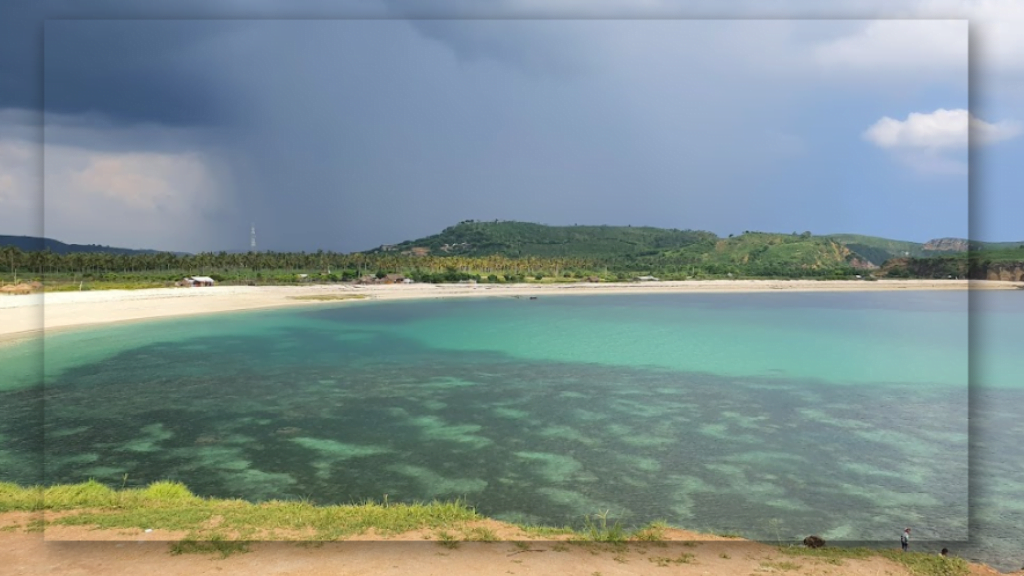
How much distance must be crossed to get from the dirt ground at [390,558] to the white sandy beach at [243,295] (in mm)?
3712

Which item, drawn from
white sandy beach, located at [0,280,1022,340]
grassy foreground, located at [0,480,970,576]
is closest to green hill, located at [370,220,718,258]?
white sandy beach, located at [0,280,1022,340]

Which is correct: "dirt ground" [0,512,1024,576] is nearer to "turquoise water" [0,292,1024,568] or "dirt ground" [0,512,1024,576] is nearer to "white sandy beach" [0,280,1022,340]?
"turquoise water" [0,292,1024,568]

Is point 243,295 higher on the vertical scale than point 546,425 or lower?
higher

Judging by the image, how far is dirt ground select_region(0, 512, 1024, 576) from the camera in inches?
231

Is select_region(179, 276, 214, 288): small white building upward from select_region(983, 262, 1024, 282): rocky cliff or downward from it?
downward

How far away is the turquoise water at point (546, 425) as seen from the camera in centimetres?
966

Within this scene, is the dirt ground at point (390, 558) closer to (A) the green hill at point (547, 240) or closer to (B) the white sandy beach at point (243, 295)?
(B) the white sandy beach at point (243, 295)

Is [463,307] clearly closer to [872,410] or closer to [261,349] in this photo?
[261,349]

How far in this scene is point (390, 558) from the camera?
6195 mm

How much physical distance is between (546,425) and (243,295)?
4600 centimetres

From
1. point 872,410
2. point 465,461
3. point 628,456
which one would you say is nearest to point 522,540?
point 465,461

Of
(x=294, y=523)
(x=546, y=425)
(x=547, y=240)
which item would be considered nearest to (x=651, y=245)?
(x=547, y=240)

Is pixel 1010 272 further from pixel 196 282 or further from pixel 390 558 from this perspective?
pixel 196 282

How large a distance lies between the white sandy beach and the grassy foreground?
2.75 metres
